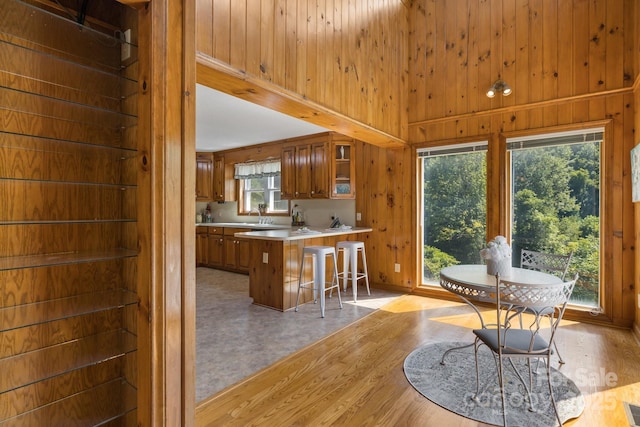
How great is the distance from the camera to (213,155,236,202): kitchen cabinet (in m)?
6.86

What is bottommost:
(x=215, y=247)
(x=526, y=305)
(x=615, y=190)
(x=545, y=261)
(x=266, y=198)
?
(x=215, y=247)

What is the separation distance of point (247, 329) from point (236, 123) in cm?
294

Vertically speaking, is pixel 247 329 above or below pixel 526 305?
below

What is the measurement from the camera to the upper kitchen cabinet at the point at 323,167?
17.0 ft

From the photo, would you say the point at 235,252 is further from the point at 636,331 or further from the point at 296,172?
the point at 636,331

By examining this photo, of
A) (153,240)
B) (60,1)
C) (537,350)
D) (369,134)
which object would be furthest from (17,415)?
(369,134)

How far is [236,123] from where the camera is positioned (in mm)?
4758

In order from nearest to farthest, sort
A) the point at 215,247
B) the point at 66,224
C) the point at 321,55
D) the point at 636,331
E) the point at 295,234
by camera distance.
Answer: the point at 66,224 < the point at 321,55 < the point at 636,331 < the point at 295,234 < the point at 215,247

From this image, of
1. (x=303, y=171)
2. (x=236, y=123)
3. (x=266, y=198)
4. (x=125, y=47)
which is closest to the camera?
(x=125, y=47)

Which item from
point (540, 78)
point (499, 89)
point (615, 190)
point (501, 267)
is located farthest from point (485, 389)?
point (540, 78)

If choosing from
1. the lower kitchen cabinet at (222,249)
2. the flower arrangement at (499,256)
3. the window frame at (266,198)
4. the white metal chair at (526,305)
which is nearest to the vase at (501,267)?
the flower arrangement at (499,256)

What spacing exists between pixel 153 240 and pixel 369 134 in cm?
290

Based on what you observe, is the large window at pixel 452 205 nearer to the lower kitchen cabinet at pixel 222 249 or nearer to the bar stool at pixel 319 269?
the bar stool at pixel 319 269

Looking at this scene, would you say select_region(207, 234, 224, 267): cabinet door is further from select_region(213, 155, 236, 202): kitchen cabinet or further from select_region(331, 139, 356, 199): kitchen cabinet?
select_region(331, 139, 356, 199): kitchen cabinet
